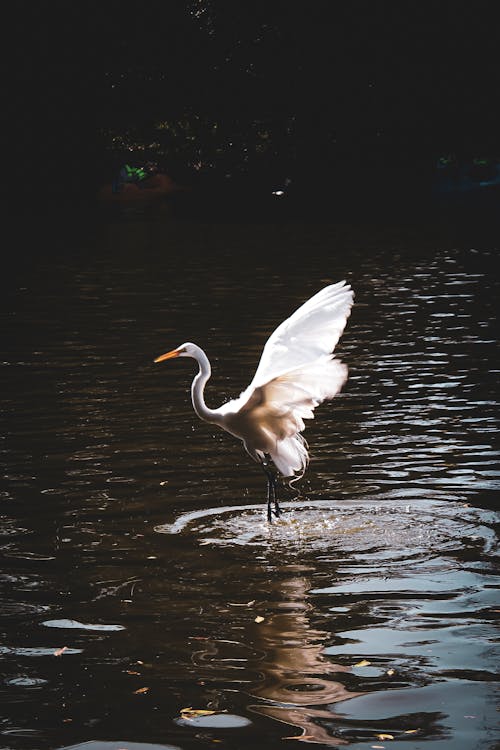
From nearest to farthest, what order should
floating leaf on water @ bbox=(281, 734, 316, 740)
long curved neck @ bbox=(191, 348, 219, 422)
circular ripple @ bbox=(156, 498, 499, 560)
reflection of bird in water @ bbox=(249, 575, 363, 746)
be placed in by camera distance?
floating leaf on water @ bbox=(281, 734, 316, 740)
reflection of bird in water @ bbox=(249, 575, 363, 746)
circular ripple @ bbox=(156, 498, 499, 560)
long curved neck @ bbox=(191, 348, 219, 422)

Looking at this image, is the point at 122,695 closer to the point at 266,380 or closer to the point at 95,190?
the point at 266,380

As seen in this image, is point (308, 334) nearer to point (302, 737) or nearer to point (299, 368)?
point (299, 368)

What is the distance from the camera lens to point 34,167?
153 ft

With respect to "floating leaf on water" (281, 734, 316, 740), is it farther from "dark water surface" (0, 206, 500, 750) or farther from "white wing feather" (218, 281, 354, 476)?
"white wing feather" (218, 281, 354, 476)

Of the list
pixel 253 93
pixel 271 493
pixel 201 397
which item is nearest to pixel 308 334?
pixel 201 397

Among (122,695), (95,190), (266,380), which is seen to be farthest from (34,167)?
(122,695)

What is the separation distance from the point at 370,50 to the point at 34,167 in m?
13.0

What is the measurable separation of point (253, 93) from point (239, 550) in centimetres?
4429

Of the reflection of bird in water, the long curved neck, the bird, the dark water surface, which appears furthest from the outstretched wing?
the reflection of bird in water

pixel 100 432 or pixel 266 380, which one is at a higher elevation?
pixel 266 380

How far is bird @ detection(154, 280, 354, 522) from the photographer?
9141mm

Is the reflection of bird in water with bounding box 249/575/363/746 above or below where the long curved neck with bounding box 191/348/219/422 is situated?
below

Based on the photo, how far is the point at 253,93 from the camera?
5150cm

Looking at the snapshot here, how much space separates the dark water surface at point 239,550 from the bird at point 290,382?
1.53ft
